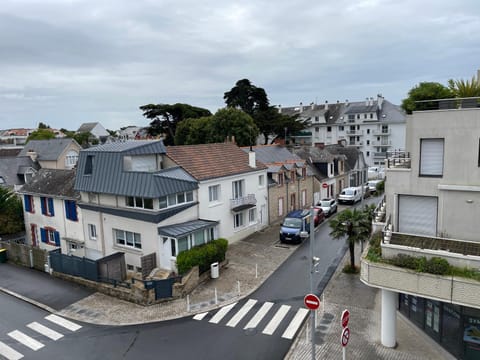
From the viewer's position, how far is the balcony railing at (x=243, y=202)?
26766mm

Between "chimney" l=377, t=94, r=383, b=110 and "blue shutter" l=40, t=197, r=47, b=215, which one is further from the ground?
"chimney" l=377, t=94, r=383, b=110

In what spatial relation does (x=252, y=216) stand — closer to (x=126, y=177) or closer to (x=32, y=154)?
(x=126, y=177)

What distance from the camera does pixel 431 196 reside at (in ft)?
42.7

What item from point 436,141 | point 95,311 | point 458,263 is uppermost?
point 436,141

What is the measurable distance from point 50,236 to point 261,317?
70.9ft

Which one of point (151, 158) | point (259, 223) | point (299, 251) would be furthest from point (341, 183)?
point (151, 158)

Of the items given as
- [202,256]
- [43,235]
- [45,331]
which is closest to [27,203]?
[43,235]

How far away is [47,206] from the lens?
29.0m

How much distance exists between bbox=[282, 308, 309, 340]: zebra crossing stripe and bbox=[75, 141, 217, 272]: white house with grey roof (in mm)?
7833

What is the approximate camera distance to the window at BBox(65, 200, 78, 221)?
26.6 m

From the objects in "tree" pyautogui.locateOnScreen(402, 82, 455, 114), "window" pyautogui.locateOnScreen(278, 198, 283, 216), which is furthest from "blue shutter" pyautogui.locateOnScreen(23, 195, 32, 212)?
"tree" pyautogui.locateOnScreen(402, 82, 455, 114)

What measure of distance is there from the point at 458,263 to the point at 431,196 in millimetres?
2981

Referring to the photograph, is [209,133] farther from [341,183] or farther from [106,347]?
[106,347]

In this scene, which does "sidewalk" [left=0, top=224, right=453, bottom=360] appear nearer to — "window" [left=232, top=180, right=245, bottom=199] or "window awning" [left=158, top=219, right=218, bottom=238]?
"window awning" [left=158, top=219, right=218, bottom=238]
